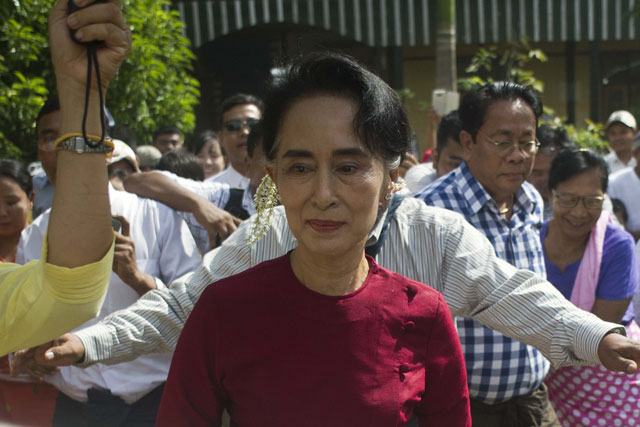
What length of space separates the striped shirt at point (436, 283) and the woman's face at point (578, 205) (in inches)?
59.7

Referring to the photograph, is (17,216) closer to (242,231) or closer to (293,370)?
(242,231)

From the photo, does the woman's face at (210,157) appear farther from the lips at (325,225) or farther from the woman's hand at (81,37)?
the woman's hand at (81,37)

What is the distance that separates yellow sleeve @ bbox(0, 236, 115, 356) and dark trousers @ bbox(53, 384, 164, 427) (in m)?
1.57

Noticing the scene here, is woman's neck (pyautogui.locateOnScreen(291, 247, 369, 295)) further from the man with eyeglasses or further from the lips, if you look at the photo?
the man with eyeglasses

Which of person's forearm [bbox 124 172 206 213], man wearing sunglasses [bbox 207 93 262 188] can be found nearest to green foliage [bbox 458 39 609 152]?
man wearing sunglasses [bbox 207 93 262 188]

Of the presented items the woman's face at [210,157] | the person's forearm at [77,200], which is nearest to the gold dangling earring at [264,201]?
the person's forearm at [77,200]

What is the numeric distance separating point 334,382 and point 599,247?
2.49m

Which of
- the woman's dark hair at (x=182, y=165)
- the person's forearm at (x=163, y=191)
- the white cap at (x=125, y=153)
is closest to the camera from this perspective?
the person's forearm at (x=163, y=191)

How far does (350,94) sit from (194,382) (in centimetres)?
85

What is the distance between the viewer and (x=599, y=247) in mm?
3793

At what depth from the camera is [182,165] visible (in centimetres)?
580

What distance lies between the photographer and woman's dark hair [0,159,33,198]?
3.92 m

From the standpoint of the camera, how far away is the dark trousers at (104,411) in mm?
3102

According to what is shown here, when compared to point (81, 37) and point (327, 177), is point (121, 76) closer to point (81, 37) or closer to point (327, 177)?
point (327, 177)
